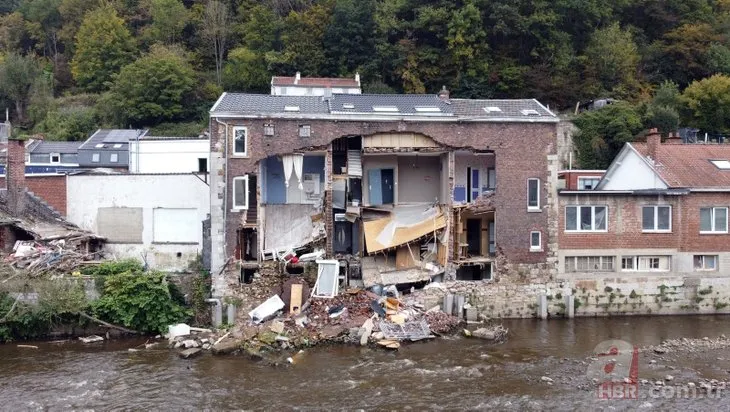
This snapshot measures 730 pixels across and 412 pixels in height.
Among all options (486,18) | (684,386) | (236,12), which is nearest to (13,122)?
(236,12)

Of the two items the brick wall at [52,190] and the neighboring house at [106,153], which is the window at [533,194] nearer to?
the brick wall at [52,190]

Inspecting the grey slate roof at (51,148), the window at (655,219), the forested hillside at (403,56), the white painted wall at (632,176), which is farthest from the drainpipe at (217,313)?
the forested hillside at (403,56)

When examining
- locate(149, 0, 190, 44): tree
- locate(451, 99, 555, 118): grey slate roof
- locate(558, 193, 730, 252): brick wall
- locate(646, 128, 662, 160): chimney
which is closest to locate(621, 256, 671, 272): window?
locate(558, 193, 730, 252): brick wall

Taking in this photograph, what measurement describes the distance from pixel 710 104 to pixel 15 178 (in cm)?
4274

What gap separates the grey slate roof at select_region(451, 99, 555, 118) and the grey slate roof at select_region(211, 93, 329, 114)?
6050mm

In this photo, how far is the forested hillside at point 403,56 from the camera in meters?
45.2

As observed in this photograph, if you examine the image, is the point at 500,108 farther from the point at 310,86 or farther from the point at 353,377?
the point at 310,86

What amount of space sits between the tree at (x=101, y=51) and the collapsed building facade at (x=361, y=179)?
36.0 m

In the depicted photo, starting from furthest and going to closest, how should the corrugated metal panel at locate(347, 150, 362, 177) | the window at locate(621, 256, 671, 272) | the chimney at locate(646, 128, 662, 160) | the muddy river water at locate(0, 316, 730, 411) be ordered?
1. the chimney at locate(646, 128, 662, 160)
2. the corrugated metal panel at locate(347, 150, 362, 177)
3. the window at locate(621, 256, 671, 272)
4. the muddy river water at locate(0, 316, 730, 411)

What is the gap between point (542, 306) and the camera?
960 inches

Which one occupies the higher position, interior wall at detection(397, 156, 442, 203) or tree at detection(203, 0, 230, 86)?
tree at detection(203, 0, 230, 86)

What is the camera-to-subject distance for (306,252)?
981 inches

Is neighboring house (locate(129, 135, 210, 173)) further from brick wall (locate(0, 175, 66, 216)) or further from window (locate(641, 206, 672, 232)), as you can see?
window (locate(641, 206, 672, 232))

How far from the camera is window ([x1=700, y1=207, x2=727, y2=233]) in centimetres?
2528
